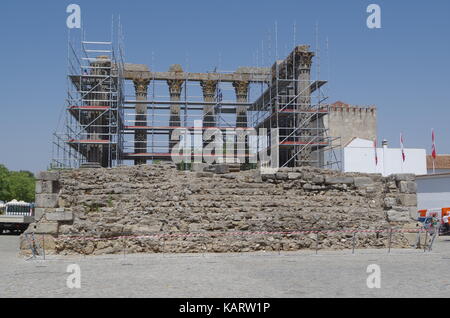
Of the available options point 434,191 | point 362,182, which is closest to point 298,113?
point 434,191

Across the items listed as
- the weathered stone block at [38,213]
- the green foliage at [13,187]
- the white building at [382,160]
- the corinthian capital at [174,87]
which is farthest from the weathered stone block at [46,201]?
the green foliage at [13,187]

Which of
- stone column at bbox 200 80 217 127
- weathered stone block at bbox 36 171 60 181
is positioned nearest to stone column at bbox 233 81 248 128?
stone column at bbox 200 80 217 127

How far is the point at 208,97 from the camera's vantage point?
41.4 meters

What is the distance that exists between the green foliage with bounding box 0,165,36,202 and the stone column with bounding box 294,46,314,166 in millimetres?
42563

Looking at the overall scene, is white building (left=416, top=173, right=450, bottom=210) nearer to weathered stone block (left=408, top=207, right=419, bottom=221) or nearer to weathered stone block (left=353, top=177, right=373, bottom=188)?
weathered stone block (left=408, top=207, right=419, bottom=221)

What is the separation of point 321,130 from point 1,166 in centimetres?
4698

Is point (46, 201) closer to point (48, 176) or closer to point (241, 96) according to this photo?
point (48, 176)

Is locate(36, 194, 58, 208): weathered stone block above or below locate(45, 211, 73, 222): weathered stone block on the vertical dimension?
above

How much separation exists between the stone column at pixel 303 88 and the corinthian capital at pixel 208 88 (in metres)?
8.44

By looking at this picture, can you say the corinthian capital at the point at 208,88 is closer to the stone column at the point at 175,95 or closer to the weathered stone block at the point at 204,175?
the stone column at the point at 175,95

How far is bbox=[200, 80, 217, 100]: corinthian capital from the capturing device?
4147 centimetres

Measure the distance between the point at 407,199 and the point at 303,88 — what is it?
1882cm
